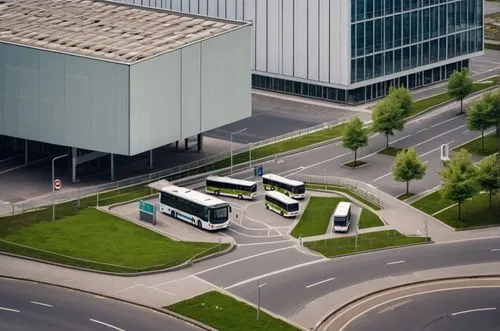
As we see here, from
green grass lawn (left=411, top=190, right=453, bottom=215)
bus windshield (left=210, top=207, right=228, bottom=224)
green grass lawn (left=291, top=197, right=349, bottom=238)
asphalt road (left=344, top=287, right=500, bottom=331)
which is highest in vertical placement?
bus windshield (left=210, top=207, right=228, bottom=224)

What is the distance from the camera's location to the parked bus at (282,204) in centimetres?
16512

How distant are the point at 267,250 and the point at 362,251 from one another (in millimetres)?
9478

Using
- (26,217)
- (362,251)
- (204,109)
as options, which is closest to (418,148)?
(204,109)

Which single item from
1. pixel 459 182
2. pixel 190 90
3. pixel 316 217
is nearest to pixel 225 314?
pixel 316 217

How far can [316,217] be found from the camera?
16562 cm

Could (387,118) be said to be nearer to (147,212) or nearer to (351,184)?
(351,184)

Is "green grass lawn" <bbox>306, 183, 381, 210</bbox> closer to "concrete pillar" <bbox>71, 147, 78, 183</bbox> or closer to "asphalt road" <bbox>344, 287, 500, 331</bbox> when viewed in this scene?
"concrete pillar" <bbox>71, 147, 78, 183</bbox>

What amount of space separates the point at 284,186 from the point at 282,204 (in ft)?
24.6

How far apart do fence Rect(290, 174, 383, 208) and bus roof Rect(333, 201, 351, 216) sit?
5.90 m

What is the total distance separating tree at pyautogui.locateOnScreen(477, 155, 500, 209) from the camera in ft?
541

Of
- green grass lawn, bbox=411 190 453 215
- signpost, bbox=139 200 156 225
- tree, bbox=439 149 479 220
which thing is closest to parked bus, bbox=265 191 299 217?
signpost, bbox=139 200 156 225

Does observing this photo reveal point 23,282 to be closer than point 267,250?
Yes

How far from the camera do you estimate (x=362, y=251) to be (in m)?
155

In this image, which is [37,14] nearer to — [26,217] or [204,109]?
[204,109]
